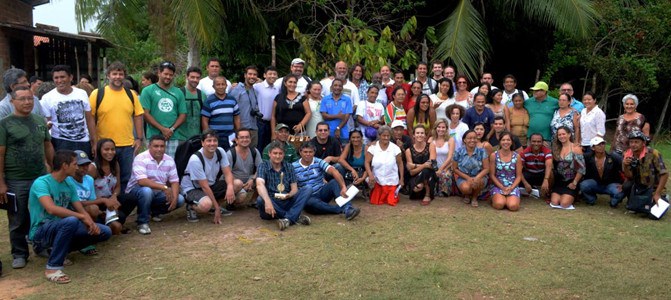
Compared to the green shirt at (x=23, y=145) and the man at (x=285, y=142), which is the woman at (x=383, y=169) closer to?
the man at (x=285, y=142)

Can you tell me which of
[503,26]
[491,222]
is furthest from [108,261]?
[503,26]

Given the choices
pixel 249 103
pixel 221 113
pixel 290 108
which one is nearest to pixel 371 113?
pixel 290 108

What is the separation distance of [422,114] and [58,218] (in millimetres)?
4944

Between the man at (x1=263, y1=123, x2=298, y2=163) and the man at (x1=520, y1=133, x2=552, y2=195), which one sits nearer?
the man at (x1=263, y1=123, x2=298, y2=163)

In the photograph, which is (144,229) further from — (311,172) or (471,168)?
(471,168)

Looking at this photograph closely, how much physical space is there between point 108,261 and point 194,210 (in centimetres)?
150

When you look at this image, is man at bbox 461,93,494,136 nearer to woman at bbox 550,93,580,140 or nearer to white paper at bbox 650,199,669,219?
woman at bbox 550,93,580,140

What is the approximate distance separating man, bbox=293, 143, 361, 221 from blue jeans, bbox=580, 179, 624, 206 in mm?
3143

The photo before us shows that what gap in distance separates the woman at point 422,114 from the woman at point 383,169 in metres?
0.76

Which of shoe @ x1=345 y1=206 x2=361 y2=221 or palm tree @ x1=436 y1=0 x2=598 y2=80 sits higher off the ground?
palm tree @ x1=436 y1=0 x2=598 y2=80

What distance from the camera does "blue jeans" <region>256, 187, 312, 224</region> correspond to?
666cm

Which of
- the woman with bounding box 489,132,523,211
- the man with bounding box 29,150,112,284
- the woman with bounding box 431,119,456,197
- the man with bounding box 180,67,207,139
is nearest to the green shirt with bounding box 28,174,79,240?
the man with bounding box 29,150,112,284

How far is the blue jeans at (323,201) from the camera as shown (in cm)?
702

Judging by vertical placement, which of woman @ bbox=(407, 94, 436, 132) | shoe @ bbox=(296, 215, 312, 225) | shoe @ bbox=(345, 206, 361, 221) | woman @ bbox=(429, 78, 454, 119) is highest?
woman @ bbox=(429, 78, 454, 119)
